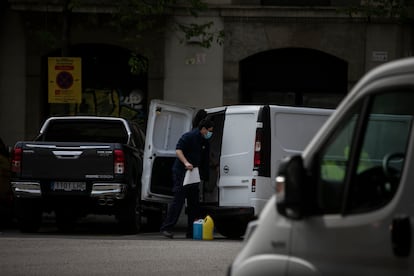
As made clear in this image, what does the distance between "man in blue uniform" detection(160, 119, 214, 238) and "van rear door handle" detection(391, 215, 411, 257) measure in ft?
36.7

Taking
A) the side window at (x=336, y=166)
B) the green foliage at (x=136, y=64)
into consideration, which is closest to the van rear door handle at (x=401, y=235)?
the side window at (x=336, y=166)

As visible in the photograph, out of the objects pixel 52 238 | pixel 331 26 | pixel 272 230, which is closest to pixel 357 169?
pixel 272 230

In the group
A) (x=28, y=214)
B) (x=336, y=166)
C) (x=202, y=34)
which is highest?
(x=202, y=34)

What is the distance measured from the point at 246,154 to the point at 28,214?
3591 mm

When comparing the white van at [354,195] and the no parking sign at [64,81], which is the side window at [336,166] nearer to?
the white van at [354,195]

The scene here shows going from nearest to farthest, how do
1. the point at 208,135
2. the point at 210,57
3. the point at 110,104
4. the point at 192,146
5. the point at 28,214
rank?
the point at 192,146 < the point at 208,135 < the point at 28,214 < the point at 210,57 < the point at 110,104

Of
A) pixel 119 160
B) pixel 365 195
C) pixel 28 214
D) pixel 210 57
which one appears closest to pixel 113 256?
pixel 119 160

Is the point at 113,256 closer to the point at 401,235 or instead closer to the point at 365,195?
the point at 365,195

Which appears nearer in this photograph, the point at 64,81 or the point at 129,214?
the point at 129,214

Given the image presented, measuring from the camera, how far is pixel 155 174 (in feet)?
57.8

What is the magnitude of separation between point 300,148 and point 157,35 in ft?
35.7

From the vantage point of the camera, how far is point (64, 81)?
75.6ft

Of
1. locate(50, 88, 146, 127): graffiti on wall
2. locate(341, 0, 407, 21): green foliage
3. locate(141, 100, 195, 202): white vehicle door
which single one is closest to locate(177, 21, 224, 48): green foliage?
locate(50, 88, 146, 127): graffiti on wall

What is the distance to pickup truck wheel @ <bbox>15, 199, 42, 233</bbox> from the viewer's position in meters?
16.7
